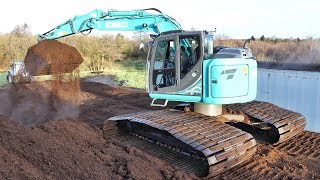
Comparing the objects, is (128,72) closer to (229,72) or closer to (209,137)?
(229,72)

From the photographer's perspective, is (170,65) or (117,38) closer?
(170,65)

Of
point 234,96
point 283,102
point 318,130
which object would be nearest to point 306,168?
point 234,96

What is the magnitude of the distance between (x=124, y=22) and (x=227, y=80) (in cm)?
317

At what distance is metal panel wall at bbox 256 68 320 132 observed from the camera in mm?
9844

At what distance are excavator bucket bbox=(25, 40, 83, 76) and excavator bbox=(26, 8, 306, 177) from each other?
8.70 feet

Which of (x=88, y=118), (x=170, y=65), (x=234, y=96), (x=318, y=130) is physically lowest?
(x=318, y=130)

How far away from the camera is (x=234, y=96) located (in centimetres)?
677

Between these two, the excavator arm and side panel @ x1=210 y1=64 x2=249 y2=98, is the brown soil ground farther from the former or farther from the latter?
the excavator arm

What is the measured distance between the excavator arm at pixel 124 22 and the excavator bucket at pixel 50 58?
93cm

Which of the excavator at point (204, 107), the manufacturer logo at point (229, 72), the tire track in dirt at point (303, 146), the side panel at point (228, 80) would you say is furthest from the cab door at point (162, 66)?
the tire track in dirt at point (303, 146)

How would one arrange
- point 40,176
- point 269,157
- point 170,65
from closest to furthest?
point 40,176 < point 269,157 < point 170,65

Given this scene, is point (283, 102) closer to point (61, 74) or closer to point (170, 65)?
point (170, 65)

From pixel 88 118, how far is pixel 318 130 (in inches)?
241

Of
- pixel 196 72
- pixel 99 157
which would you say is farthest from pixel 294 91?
pixel 99 157
